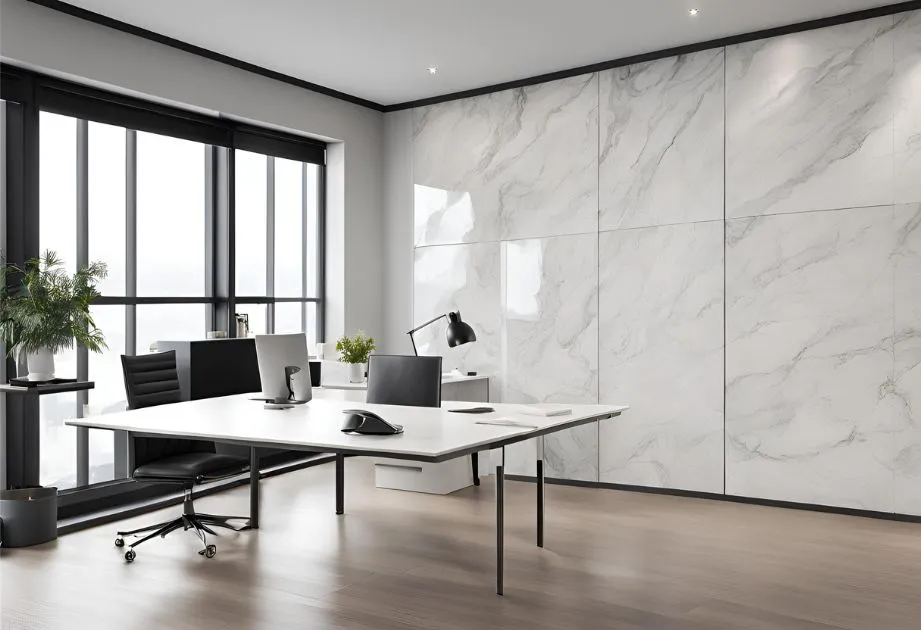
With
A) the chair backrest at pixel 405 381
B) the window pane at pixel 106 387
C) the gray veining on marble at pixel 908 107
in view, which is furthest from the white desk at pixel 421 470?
the gray veining on marble at pixel 908 107

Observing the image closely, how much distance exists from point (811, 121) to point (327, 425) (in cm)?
368

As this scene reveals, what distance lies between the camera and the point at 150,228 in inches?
229

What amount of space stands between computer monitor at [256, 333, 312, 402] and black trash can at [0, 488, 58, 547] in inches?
52.4

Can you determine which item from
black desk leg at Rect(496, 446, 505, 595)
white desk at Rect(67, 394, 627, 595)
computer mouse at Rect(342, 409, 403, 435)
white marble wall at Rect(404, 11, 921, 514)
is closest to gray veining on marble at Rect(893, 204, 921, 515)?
white marble wall at Rect(404, 11, 921, 514)

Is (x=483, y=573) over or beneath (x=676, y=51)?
beneath

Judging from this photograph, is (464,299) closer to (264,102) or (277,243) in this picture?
(277,243)

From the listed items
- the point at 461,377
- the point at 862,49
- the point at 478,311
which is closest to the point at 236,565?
the point at 461,377

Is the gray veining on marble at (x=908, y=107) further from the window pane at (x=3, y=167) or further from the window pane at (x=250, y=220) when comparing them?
the window pane at (x=3, y=167)

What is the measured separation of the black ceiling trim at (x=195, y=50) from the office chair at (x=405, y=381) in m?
2.42

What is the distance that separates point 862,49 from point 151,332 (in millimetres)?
5031

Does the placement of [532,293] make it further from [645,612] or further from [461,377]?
[645,612]

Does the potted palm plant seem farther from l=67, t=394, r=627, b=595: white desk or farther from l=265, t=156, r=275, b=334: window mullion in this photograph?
l=265, t=156, r=275, b=334: window mullion

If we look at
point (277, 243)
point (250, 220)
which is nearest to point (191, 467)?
point (250, 220)

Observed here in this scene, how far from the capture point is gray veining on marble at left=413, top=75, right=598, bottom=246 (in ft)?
20.6
